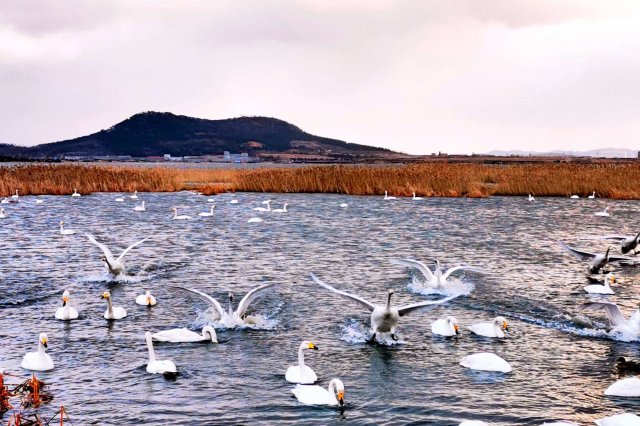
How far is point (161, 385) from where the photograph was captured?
38.9 ft

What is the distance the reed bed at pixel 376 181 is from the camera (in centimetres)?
4806

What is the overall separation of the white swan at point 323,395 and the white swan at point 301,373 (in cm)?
62

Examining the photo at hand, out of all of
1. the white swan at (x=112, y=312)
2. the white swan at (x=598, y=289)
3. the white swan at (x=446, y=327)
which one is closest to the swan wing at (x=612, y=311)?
the white swan at (x=446, y=327)

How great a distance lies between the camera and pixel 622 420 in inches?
385

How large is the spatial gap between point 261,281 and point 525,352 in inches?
334

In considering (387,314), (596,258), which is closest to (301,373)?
(387,314)

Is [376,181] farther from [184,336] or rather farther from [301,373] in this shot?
[301,373]

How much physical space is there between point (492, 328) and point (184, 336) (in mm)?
5966

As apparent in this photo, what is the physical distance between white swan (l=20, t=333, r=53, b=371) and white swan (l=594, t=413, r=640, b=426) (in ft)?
28.4

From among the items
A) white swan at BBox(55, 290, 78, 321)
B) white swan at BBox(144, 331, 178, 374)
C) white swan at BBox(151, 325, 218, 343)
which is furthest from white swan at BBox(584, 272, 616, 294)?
white swan at BBox(55, 290, 78, 321)

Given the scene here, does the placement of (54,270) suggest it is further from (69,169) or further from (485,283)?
(69,169)

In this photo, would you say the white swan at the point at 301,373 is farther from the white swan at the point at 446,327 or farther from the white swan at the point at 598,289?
the white swan at the point at 598,289

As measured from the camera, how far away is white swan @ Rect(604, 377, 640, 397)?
1136 centimetres

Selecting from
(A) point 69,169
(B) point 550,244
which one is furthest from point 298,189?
(B) point 550,244
